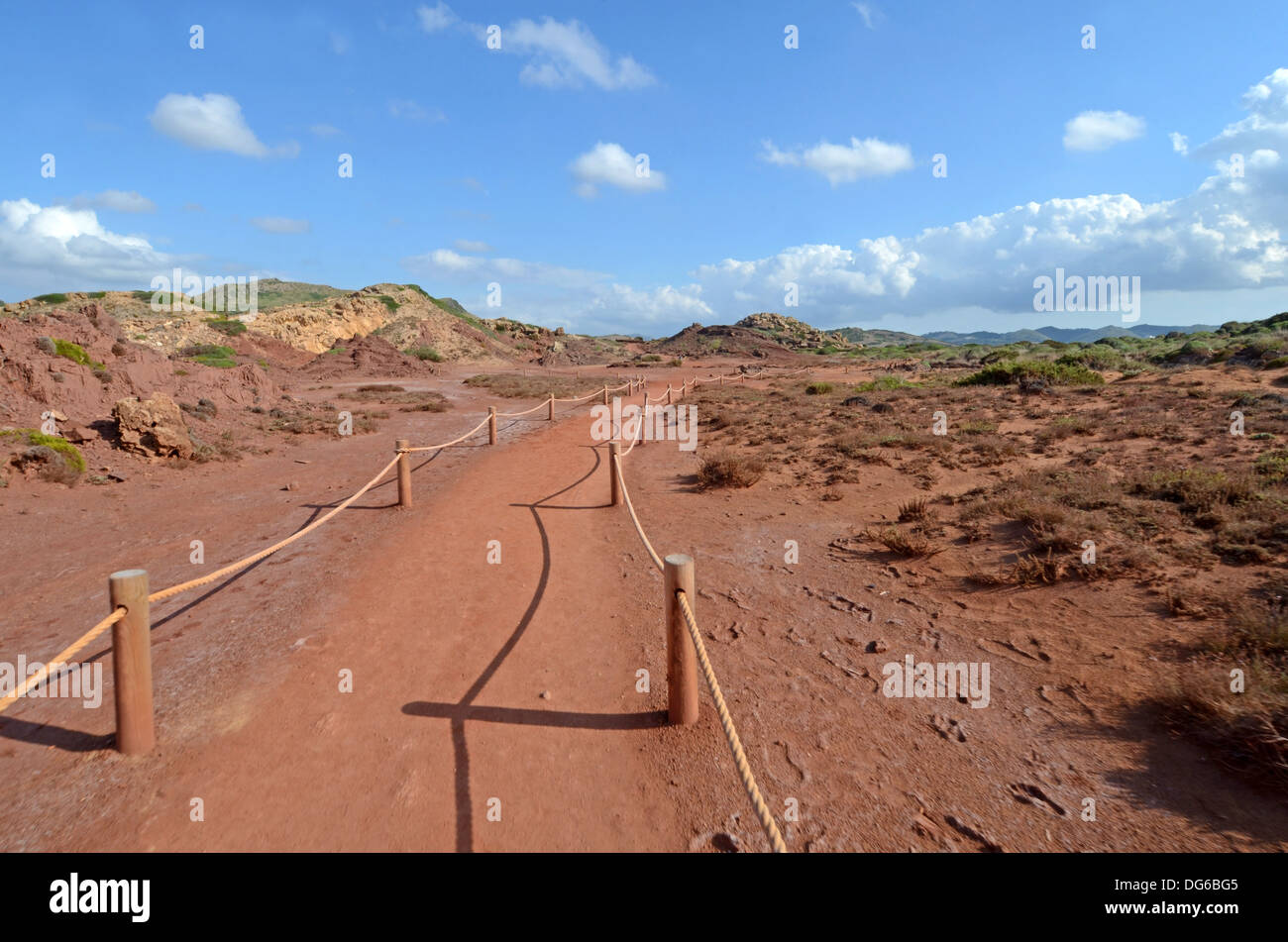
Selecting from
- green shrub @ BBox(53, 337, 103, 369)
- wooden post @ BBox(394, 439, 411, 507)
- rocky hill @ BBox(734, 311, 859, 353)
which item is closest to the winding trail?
wooden post @ BBox(394, 439, 411, 507)

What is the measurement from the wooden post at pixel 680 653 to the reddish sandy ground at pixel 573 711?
0.14m

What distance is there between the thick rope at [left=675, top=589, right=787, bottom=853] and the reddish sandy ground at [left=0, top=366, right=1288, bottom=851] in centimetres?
63

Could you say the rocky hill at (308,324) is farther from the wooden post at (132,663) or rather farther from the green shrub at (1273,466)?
the green shrub at (1273,466)

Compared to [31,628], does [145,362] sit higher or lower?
higher

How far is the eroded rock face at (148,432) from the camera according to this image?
11.3 metres

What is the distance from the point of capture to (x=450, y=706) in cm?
407

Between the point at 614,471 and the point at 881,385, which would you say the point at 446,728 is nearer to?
the point at 614,471
